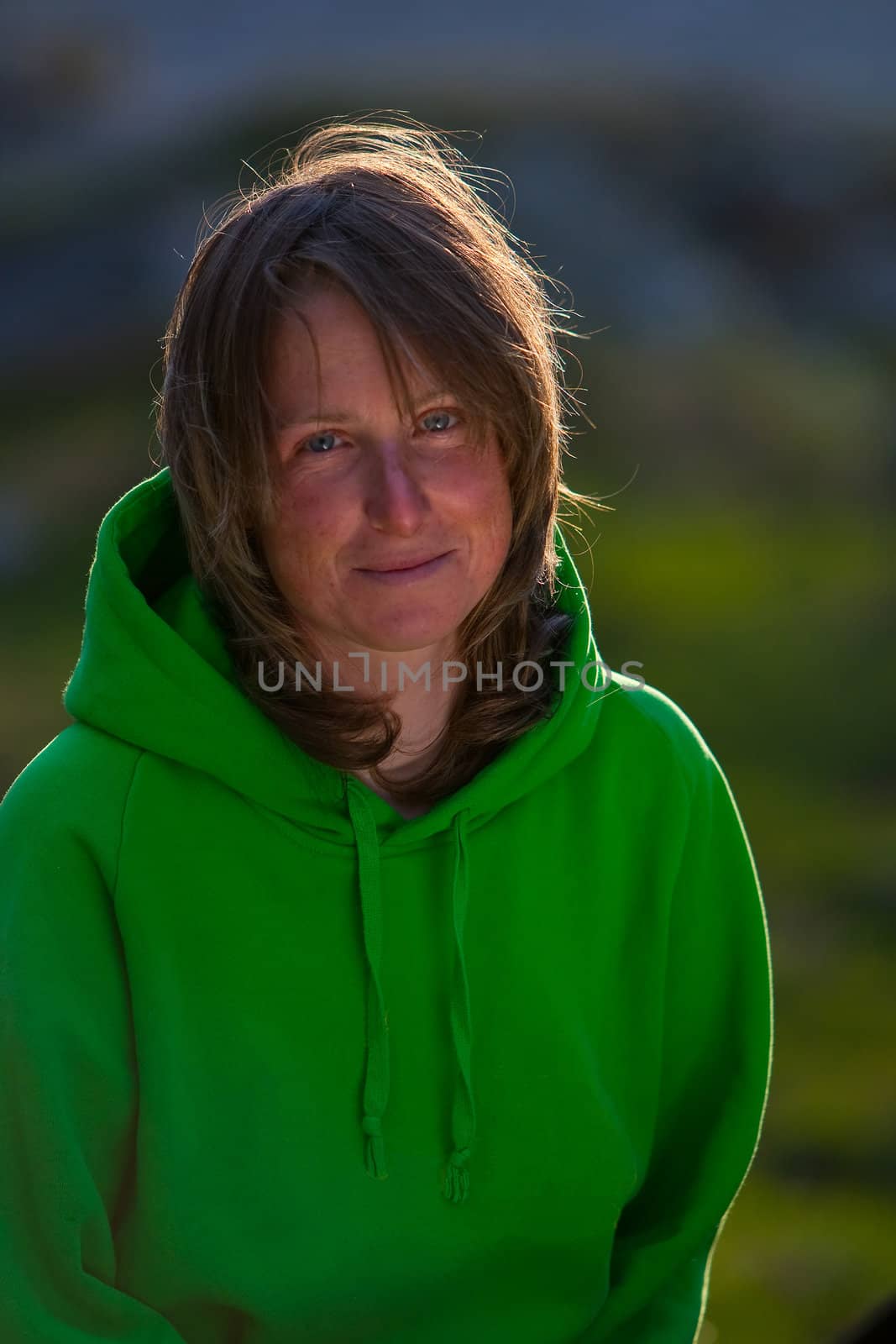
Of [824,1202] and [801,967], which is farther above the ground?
[801,967]

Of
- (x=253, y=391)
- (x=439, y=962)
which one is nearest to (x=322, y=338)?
(x=253, y=391)

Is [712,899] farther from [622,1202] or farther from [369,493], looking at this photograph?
[369,493]

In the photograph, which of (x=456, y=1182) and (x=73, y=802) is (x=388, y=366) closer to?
(x=73, y=802)

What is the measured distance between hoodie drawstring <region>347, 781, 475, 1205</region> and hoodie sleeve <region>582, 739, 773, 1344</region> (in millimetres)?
264

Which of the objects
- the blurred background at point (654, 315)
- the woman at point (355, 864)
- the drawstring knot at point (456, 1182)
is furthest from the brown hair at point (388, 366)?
the blurred background at point (654, 315)

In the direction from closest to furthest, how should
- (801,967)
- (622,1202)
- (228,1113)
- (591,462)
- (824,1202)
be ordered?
(228,1113) < (622,1202) < (824,1202) < (801,967) < (591,462)

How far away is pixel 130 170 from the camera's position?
16.6 feet

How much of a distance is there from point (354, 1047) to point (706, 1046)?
41 cm

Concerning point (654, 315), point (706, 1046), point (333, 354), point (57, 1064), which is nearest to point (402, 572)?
point (333, 354)

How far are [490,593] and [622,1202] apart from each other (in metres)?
0.62

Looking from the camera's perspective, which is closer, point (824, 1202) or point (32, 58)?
point (824, 1202)

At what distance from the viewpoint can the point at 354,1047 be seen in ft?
4.75

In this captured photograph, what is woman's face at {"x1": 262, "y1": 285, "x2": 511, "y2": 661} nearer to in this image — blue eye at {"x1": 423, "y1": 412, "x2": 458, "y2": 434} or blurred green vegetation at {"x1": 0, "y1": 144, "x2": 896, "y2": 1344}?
blue eye at {"x1": 423, "y1": 412, "x2": 458, "y2": 434}

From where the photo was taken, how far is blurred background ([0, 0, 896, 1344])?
3.76 meters
